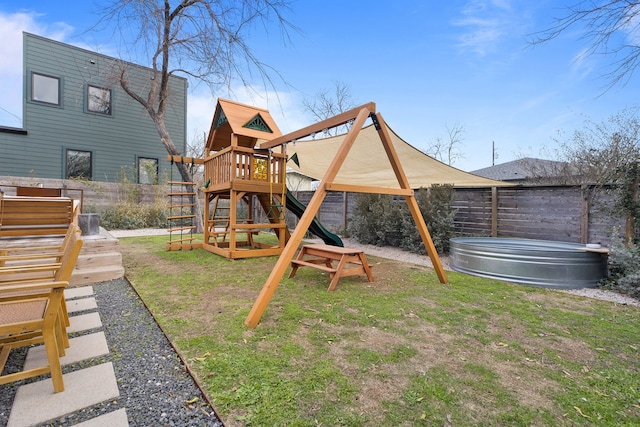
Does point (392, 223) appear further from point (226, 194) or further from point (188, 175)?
point (188, 175)

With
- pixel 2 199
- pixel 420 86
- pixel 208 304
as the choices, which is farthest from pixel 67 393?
pixel 420 86

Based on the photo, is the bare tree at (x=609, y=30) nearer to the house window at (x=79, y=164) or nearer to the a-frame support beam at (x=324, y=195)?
the a-frame support beam at (x=324, y=195)

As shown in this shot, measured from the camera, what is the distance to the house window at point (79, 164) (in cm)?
1150

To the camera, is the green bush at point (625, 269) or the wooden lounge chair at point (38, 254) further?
the green bush at point (625, 269)

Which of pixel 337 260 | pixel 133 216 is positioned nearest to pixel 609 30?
pixel 337 260

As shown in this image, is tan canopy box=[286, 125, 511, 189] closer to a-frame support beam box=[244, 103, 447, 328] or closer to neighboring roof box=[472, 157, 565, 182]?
a-frame support beam box=[244, 103, 447, 328]

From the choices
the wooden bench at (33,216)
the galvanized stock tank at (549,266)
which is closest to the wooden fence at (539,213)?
the galvanized stock tank at (549,266)

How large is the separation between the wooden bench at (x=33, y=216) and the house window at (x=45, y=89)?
904 centimetres

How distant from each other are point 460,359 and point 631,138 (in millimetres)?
11499

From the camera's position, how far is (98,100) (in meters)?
11.9

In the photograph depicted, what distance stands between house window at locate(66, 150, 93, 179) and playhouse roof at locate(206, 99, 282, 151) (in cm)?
747

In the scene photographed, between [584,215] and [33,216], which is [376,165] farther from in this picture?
[33,216]

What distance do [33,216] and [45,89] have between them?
376 inches

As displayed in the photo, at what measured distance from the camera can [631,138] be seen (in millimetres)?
9367
